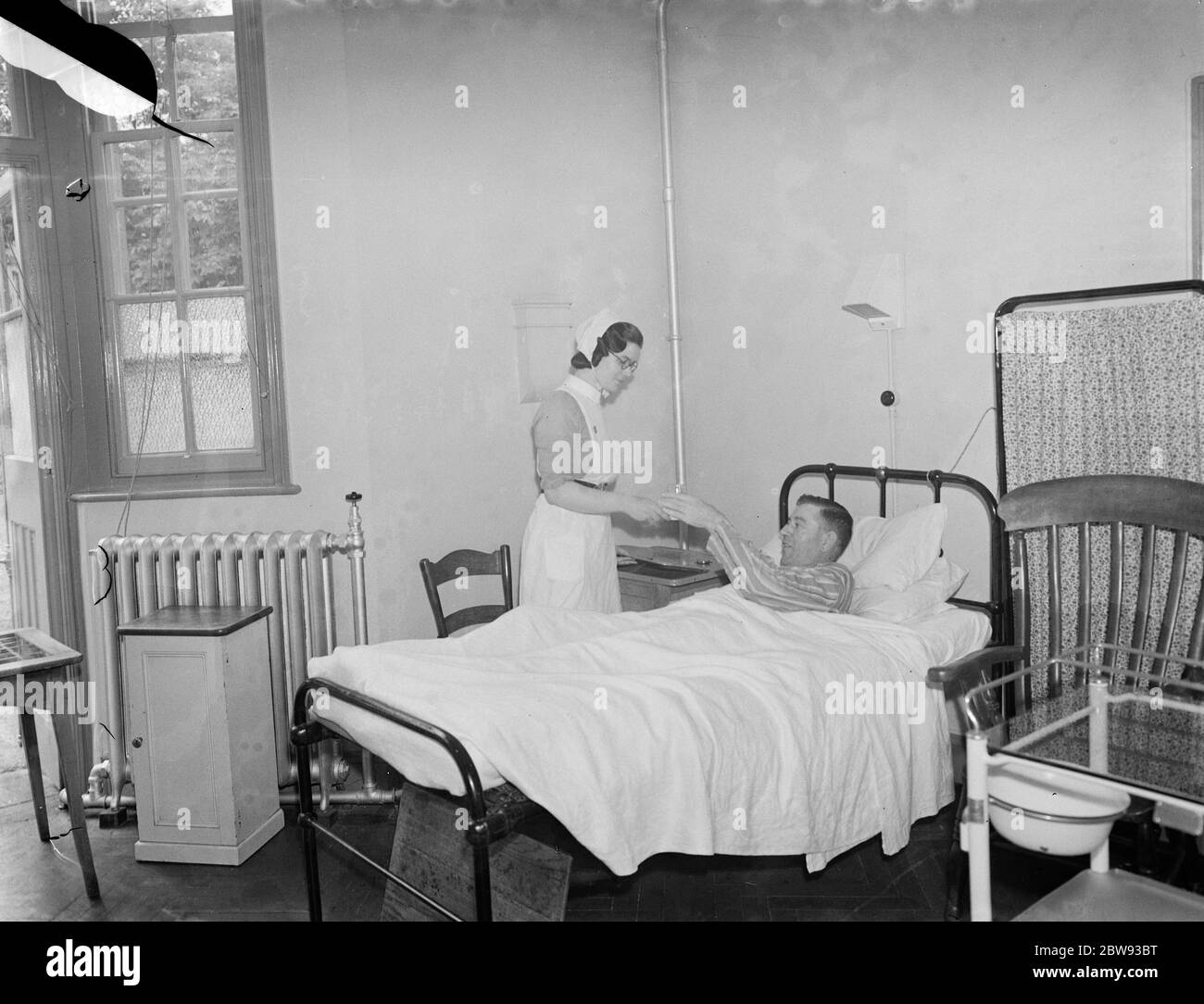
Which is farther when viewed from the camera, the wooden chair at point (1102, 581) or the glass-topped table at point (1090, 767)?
the wooden chair at point (1102, 581)

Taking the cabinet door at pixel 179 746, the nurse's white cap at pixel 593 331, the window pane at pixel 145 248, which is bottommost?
the cabinet door at pixel 179 746

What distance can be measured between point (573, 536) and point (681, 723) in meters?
1.09

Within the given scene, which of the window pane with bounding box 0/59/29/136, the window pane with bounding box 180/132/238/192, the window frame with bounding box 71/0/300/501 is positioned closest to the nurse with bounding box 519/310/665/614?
the window frame with bounding box 71/0/300/501

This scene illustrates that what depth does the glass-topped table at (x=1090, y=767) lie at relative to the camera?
75.1 inches

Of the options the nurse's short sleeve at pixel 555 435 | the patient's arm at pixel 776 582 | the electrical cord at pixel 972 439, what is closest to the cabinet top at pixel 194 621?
the nurse's short sleeve at pixel 555 435

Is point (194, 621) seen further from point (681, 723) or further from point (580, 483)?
point (681, 723)

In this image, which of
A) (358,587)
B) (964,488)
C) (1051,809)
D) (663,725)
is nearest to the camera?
(1051,809)

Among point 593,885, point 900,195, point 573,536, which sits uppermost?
point 900,195

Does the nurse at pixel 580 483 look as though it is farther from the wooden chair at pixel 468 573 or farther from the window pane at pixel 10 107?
the window pane at pixel 10 107

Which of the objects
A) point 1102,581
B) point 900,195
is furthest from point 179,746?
point 900,195

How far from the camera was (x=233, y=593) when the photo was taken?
3.47m

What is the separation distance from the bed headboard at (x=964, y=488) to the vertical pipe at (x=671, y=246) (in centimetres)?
45

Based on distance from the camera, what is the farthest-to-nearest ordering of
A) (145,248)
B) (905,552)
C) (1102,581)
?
(145,248) < (905,552) < (1102,581)
